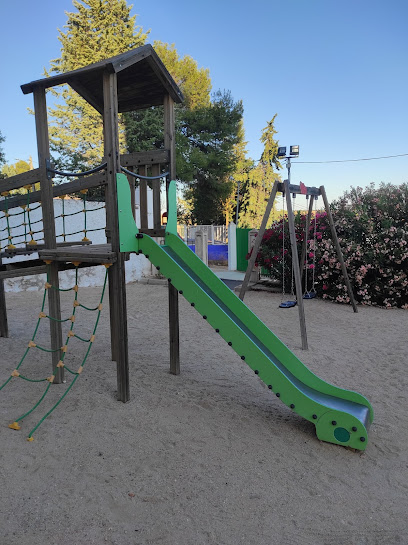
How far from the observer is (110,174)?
305cm

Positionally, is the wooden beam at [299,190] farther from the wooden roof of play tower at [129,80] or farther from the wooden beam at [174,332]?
the wooden beam at [174,332]

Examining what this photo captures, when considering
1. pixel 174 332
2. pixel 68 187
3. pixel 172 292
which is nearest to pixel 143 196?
pixel 68 187

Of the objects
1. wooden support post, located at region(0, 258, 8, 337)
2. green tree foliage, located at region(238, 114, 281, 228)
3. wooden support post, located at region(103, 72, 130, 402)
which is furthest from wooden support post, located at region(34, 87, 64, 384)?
green tree foliage, located at region(238, 114, 281, 228)

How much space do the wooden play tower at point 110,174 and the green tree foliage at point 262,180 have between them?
18782 mm

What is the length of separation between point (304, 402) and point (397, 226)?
20.4 ft

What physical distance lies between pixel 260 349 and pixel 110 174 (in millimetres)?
1767

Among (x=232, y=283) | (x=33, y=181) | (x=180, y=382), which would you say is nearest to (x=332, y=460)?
(x=180, y=382)

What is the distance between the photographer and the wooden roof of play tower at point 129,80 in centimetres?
307

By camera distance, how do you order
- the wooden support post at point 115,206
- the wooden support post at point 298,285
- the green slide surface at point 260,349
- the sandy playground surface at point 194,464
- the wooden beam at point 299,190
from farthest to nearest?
the wooden beam at point 299,190
the wooden support post at point 298,285
the wooden support post at point 115,206
the green slide surface at point 260,349
the sandy playground surface at point 194,464

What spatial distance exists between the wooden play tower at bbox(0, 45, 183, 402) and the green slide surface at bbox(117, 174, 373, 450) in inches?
8.8

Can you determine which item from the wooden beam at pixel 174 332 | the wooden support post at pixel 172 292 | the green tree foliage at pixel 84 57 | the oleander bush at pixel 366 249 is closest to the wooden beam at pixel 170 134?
the wooden support post at pixel 172 292

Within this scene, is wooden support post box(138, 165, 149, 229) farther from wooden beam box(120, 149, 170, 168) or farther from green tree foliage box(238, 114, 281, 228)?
green tree foliage box(238, 114, 281, 228)

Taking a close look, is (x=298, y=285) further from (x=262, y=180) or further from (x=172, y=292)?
(x=262, y=180)

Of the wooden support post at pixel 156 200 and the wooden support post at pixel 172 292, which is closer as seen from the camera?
the wooden support post at pixel 172 292
